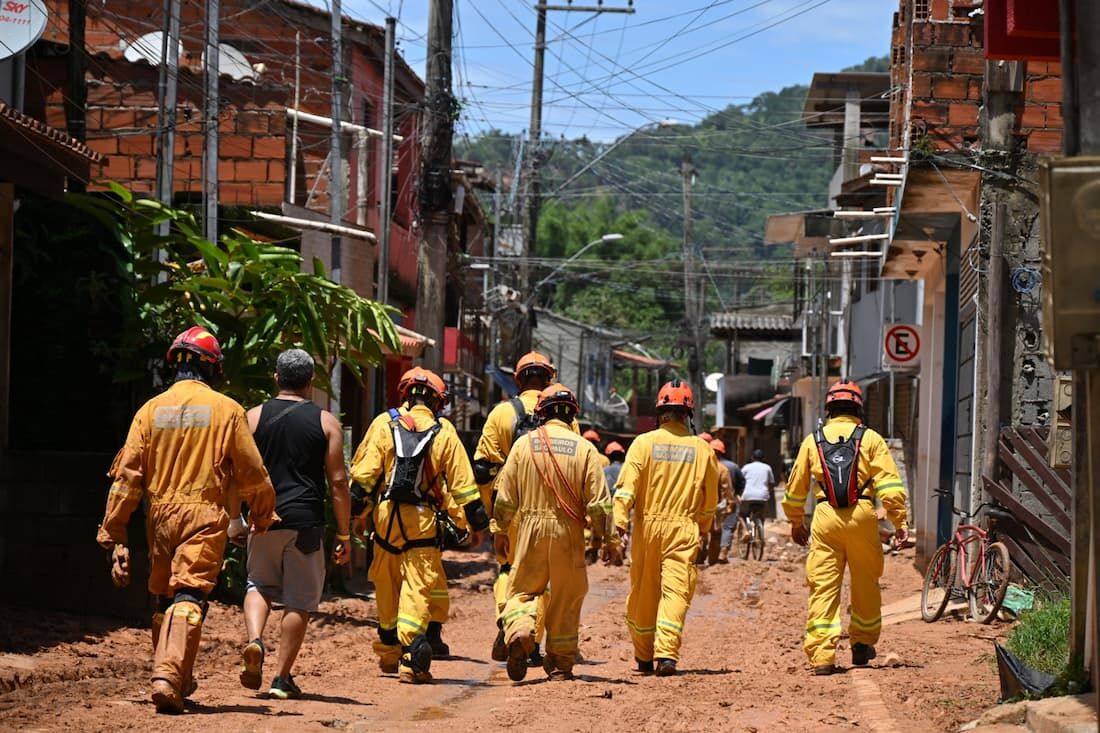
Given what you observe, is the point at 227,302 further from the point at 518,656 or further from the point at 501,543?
the point at 518,656

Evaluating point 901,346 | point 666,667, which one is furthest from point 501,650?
point 901,346

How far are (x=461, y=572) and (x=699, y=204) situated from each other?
10327cm

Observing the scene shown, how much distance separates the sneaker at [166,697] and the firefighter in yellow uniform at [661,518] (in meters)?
3.69

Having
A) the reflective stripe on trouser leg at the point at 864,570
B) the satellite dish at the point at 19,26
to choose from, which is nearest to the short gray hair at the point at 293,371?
the reflective stripe on trouser leg at the point at 864,570

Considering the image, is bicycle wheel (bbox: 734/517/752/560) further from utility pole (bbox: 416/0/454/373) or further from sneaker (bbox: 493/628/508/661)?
sneaker (bbox: 493/628/508/661)

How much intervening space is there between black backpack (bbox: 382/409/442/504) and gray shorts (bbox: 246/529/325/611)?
55.8 inches

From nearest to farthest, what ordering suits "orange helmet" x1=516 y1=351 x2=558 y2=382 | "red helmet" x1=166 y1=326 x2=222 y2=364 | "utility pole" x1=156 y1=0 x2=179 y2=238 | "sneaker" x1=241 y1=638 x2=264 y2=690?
"sneaker" x1=241 y1=638 x2=264 y2=690
"red helmet" x1=166 y1=326 x2=222 y2=364
"orange helmet" x1=516 y1=351 x2=558 y2=382
"utility pole" x1=156 y1=0 x2=179 y2=238

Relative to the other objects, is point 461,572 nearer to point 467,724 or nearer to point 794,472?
point 794,472

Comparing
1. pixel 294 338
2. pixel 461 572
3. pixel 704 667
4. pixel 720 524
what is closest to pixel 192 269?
pixel 294 338

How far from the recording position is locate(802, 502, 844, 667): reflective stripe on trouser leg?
436 inches

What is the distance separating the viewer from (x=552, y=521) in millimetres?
10602

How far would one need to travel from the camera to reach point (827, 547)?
37.2ft

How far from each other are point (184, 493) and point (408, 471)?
7.56 ft

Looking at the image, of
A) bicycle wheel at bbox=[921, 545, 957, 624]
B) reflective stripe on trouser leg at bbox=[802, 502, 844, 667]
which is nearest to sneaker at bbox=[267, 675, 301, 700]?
reflective stripe on trouser leg at bbox=[802, 502, 844, 667]
